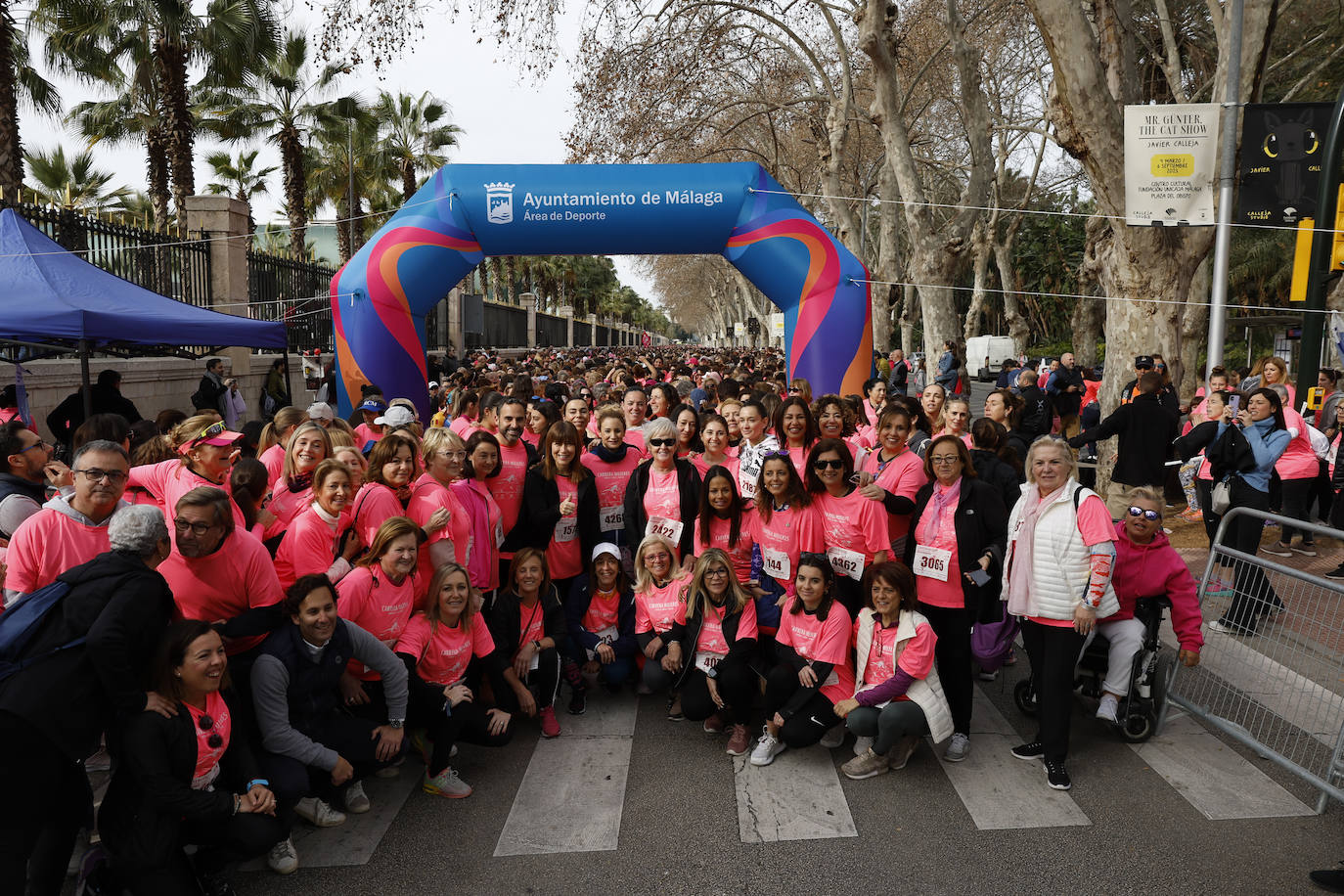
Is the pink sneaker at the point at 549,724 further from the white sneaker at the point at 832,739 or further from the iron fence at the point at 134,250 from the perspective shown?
the iron fence at the point at 134,250

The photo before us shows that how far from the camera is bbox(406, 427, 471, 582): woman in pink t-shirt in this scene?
4516mm

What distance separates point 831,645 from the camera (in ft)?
14.4

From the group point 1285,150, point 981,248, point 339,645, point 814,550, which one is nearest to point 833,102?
point 981,248

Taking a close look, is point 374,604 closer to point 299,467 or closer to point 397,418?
point 299,467

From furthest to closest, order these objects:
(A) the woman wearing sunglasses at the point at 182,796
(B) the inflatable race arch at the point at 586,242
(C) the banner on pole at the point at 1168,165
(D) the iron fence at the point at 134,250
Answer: (B) the inflatable race arch at the point at 586,242, (D) the iron fence at the point at 134,250, (C) the banner on pole at the point at 1168,165, (A) the woman wearing sunglasses at the point at 182,796

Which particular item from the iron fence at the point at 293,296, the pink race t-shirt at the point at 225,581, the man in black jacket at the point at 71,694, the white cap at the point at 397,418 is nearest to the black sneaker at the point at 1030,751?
the pink race t-shirt at the point at 225,581

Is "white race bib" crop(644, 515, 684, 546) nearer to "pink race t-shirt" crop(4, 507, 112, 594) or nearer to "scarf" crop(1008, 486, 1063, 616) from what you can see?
"scarf" crop(1008, 486, 1063, 616)

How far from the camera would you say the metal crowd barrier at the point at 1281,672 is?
13.6 ft

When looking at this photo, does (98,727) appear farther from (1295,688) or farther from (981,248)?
(981,248)

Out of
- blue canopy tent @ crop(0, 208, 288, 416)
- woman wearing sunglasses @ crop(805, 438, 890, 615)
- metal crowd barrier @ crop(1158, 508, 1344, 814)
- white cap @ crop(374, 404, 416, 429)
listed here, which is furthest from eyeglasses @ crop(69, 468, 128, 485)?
metal crowd barrier @ crop(1158, 508, 1344, 814)

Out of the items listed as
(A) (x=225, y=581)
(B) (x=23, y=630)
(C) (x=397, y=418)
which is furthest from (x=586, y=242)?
(B) (x=23, y=630)

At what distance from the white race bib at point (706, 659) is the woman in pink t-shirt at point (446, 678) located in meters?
1.02

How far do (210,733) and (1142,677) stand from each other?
4305mm

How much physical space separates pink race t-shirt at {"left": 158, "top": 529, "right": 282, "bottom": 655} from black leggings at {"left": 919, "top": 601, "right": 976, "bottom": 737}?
315cm
